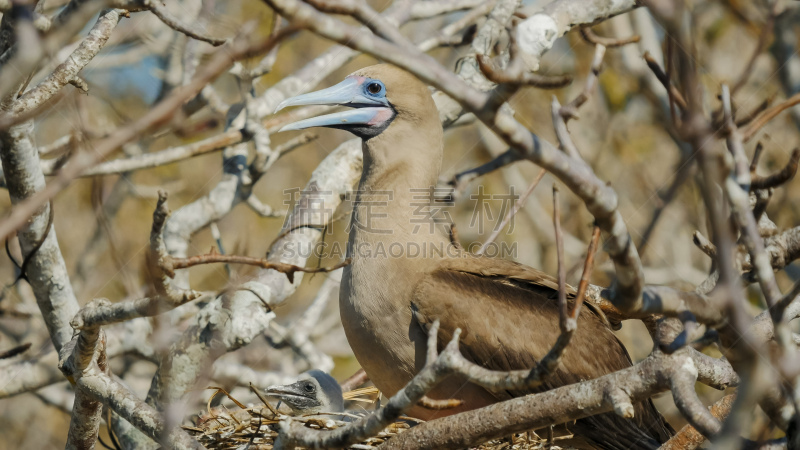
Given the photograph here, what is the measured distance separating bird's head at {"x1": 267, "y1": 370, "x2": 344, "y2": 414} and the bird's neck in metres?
0.78

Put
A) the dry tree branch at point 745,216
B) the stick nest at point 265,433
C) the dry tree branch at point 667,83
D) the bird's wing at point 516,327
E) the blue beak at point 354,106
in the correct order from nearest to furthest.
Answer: the dry tree branch at point 745,216, the dry tree branch at point 667,83, the stick nest at point 265,433, the bird's wing at point 516,327, the blue beak at point 354,106

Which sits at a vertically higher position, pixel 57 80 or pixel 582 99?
pixel 57 80

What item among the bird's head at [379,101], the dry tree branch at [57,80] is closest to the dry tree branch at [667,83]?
the dry tree branch at [57,80]

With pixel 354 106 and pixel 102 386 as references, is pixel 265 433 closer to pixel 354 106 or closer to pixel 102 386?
pixel 102 386

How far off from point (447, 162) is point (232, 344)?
8923 millimetres

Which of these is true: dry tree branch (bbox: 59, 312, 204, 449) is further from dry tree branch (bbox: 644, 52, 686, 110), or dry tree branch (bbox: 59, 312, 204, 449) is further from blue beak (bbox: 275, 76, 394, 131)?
dry tree branch (bbox: 644, 52, 686, 110)

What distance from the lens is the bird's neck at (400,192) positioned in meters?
4.49

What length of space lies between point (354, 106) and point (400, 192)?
0.68 meters

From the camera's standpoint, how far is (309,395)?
14.6ft

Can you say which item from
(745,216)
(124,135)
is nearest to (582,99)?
(745,216)

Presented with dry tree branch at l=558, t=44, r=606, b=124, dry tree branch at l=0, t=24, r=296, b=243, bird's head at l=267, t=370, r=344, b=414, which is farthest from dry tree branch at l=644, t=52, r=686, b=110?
bird's head at l=267, t=370, r=344, b=414

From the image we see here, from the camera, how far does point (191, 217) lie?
5648 mm

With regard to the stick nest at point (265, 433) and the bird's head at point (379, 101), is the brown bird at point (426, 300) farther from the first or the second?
the stick nest at point (265, 433)

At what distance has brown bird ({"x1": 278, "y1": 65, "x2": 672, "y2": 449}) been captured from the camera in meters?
4.04
